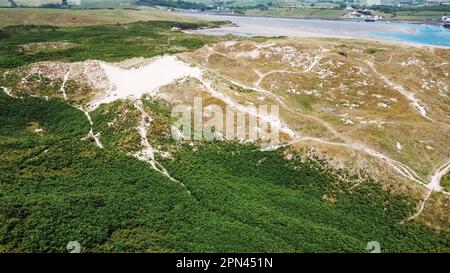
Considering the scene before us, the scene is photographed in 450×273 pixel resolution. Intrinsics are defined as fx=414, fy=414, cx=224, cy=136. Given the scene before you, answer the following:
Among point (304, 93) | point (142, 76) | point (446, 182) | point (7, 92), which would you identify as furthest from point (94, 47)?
point (446, 182)

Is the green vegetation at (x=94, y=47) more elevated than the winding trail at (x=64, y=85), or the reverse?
the green vegetation at (x=94, y=47)

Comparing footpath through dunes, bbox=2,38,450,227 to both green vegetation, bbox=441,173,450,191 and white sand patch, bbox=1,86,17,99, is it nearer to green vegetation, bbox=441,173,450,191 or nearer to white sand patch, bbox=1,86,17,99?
green vegetation, bbox=441,173,450,191

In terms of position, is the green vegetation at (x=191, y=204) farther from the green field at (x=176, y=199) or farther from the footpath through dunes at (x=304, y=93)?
the footpath through dunes at (x=304, y=93)

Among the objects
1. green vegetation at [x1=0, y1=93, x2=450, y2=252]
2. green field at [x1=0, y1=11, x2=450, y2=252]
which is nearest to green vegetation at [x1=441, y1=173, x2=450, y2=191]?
green field at [x1=0, y1=11, x2=450, y2=252]

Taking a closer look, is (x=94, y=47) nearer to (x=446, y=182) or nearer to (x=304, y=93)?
(x=304, y=93)

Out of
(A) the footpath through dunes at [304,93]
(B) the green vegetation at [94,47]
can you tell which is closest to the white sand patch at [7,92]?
(A) the footpath through dunes at [304,93]
